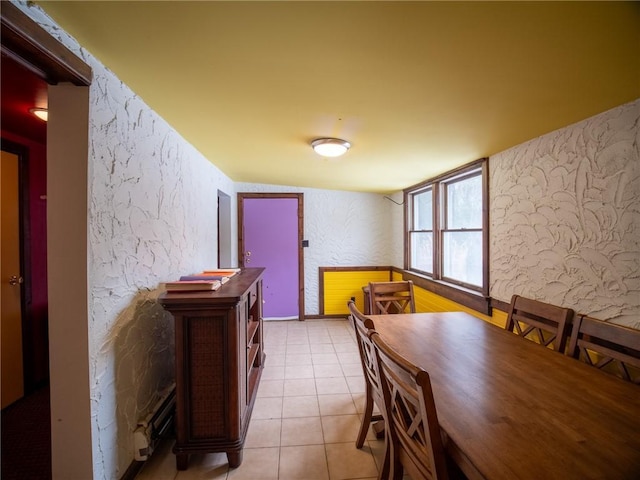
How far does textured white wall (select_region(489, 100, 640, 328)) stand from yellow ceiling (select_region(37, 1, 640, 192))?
15 cm

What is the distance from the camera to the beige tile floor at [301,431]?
1.60 m

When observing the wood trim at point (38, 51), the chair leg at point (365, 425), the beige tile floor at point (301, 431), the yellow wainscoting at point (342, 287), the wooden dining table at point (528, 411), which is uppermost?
the wood trim at point (38, 51)

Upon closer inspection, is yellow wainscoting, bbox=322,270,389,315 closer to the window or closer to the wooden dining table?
the window

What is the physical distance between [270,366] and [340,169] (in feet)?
7.24

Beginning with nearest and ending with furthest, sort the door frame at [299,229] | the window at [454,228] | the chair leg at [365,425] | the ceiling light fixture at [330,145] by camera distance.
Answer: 1. the chair leg at [365,425]
2. the ceiling light fixture at [330,145]
3. the window at [454,228]
4. the door frame at [299,229]

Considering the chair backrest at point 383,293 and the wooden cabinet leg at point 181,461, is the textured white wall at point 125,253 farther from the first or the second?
the chair backrest at point 383,293

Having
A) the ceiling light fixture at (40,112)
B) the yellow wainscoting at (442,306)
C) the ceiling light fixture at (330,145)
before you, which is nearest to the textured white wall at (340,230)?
the yellow wainscoting at (442,306)

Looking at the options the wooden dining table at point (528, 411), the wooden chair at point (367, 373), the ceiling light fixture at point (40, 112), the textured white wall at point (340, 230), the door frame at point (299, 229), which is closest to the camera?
the wooden dining table at point (528, 411)

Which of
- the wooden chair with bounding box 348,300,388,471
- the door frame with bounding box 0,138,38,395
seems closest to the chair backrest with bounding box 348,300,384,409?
the wooden chair with bounding box 348,300,388,471

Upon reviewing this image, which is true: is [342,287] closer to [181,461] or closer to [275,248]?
[275,248]

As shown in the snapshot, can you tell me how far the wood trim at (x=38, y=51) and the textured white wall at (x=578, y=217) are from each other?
97.7 inches

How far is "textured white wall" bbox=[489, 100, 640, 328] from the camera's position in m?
1.39

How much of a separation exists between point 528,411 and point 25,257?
3218mm

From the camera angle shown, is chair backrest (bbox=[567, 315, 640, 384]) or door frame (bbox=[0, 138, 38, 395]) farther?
door frame (bbox=[0, 138, 38, 395])
